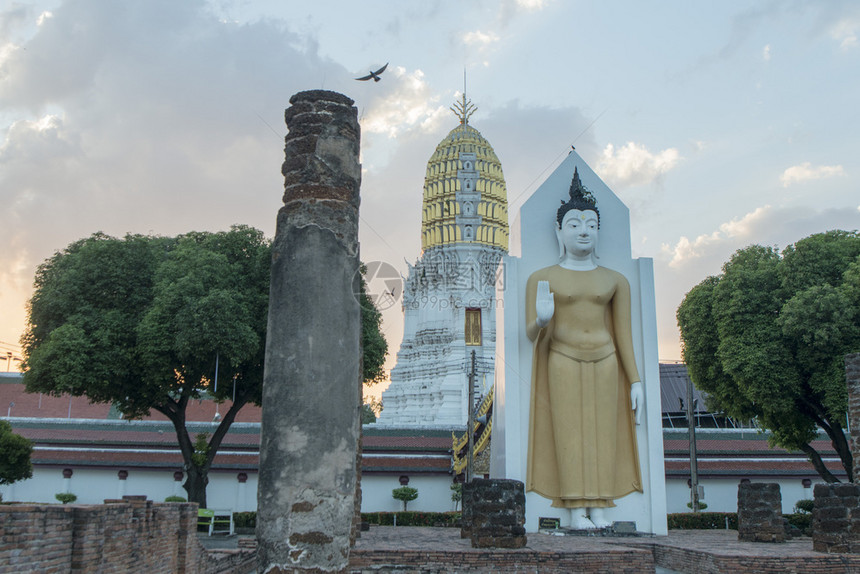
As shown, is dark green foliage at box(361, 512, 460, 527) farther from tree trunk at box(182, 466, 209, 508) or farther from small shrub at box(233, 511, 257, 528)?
tree trunk at box(182, 466, 209, 508)

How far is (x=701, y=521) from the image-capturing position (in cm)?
2202

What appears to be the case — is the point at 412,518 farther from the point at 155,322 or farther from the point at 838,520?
the point at 838,520

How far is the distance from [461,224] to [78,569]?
36.7 meters

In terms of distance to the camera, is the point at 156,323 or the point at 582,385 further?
the point at 156,323

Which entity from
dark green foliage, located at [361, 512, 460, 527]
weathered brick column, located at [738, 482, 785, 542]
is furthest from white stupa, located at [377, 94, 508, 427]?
weathered brick column, located at [738, 482, 785, 542]

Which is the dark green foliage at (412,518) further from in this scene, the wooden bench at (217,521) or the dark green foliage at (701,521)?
the dark green foliage at (701,521)

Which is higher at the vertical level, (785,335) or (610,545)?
(785,335)

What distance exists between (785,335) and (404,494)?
1294 cm

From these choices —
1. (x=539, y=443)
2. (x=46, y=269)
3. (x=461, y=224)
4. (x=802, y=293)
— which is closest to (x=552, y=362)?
(x=539, y=443)

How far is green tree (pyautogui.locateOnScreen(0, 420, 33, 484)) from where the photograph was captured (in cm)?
2136

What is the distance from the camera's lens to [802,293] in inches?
776

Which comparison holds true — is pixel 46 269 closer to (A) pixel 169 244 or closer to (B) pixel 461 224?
(A) pixel 169 244

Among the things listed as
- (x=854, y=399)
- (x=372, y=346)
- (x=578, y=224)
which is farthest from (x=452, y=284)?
(x=854, y=399)

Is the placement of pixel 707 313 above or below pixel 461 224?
below
